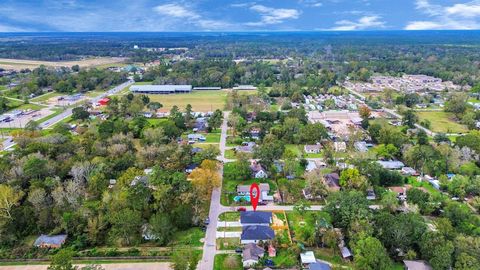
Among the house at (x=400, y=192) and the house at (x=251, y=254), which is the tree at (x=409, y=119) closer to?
the house at (x=400, y=192)

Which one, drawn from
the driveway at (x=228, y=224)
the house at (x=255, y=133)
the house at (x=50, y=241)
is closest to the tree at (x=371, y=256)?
the driveway at (x=228, y=224)

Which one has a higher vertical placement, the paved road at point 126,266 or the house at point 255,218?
the house at point 255,218

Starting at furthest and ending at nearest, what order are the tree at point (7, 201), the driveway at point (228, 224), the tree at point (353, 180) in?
1. the tree at point (353, 180)
2. the driveway at point (228, 224)
3. the tree at point (7, 201)

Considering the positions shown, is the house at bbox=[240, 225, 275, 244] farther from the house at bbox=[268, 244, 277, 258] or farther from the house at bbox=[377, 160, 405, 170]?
the house at bbox=[377, 160, 405, 170]

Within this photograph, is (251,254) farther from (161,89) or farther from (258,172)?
(161,89)

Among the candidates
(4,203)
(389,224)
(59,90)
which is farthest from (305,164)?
(59,90)

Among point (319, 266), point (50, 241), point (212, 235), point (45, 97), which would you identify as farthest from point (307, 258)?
point (45, 97)

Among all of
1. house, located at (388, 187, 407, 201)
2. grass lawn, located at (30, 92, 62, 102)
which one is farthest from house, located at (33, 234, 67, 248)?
grass lawn, located at (30, 92, 62, 102)
